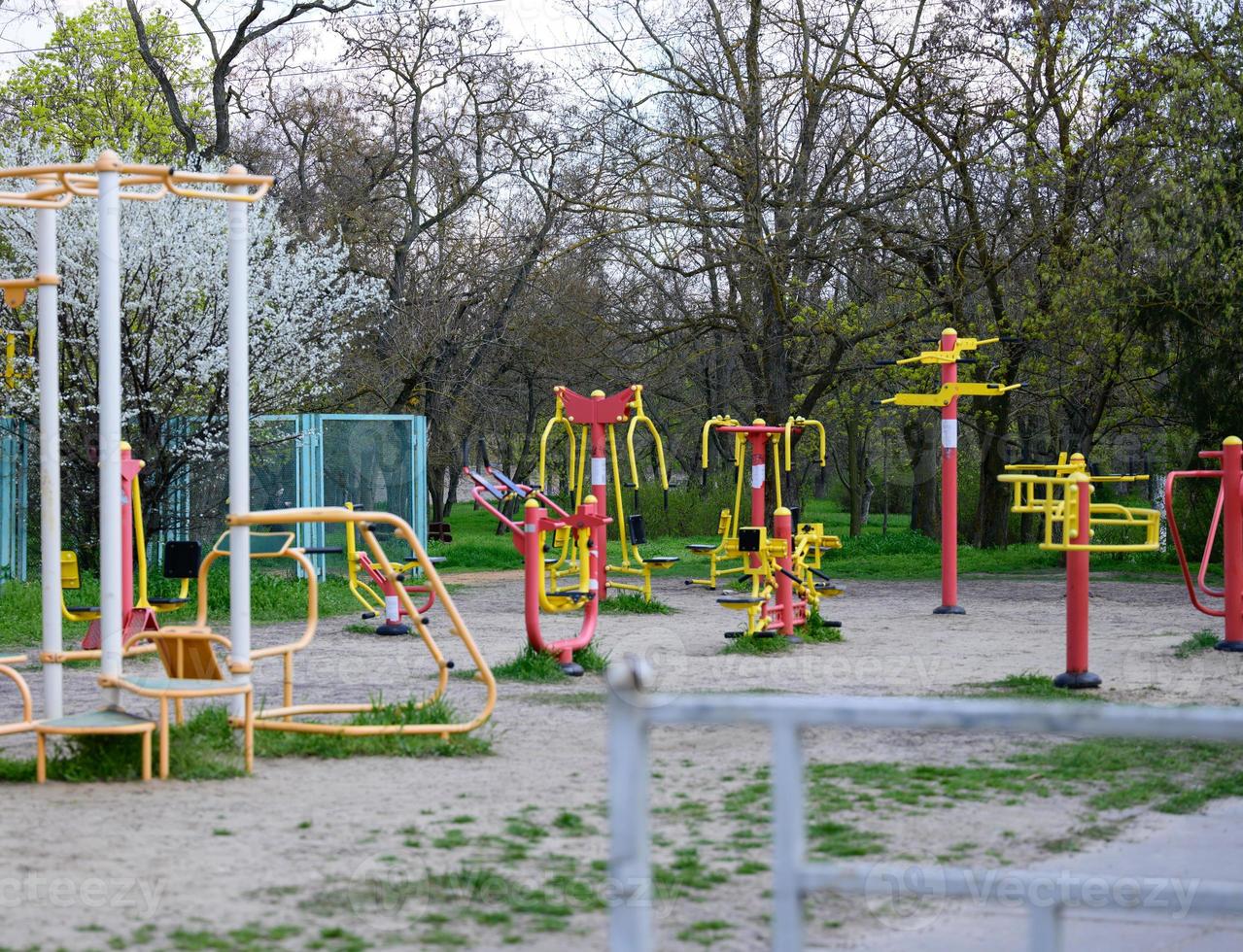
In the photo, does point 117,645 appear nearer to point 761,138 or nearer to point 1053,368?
point 761,138

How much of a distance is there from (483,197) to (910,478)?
18346mm

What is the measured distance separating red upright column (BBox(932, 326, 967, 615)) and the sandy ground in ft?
15.8

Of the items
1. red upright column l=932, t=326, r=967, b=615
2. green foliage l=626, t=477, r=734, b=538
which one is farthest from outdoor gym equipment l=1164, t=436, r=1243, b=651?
green foliage l=626, t=477, r=734, b=538

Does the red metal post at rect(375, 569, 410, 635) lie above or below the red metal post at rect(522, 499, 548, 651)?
below

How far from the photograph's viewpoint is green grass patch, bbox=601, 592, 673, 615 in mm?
14305

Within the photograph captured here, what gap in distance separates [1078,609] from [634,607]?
6041 millimetres

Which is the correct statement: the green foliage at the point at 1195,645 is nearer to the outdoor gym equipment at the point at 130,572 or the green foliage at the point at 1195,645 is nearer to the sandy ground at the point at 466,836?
the sandy ground at the point at 466,836

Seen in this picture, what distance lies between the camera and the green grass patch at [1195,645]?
34.4 ft

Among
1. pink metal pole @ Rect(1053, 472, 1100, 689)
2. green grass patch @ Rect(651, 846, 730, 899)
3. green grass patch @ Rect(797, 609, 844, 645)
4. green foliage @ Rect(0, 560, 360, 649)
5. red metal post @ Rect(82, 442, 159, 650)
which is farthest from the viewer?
green foliage @ Rect(0, 560, 360, 649)

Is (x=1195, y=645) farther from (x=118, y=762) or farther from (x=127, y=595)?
(x=118, y=762)

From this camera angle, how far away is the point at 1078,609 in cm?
901

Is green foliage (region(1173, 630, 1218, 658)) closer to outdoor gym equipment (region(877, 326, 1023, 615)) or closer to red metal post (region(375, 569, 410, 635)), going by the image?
outdoor gym equipment (region(877, 326, 1023, 615))

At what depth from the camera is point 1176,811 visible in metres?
5.43

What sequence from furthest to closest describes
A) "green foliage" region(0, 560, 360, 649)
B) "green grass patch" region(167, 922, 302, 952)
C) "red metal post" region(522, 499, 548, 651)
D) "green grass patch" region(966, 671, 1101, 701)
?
"green foliage" region(0, 560, 360, 649) → "red metal post" region(522, 499, 548, 651) → "green grass patch" region(966, 671, 1101, 701) → "green grass patch" region(167, 922, 302, 952)
